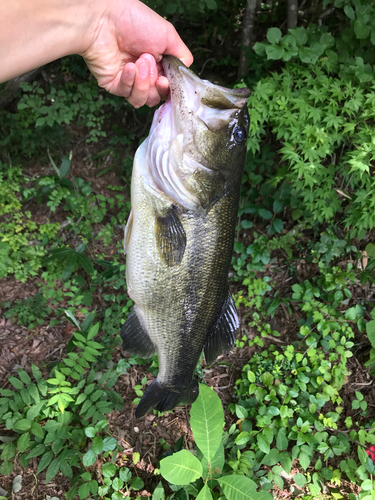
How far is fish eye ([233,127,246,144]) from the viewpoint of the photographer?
61.7 inches

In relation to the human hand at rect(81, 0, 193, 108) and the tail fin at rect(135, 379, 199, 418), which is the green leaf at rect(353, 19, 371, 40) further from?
the tail fin at rect(135, 379, 199, 418)

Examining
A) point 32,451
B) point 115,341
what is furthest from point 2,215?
Result: point 32,451

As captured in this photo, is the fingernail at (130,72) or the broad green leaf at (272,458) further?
the broad green leaf at (272,458)

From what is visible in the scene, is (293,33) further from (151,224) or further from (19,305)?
(19,305)

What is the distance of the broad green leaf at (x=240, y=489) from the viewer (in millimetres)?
2160

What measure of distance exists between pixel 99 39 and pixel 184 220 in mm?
1165

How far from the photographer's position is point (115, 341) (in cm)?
314

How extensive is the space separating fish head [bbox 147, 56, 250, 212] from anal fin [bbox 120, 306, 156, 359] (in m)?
0.79

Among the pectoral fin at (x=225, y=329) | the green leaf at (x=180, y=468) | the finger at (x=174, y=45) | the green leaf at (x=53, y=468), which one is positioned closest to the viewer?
the finger at (x=174, y=45)

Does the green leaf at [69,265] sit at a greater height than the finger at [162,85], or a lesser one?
lesser

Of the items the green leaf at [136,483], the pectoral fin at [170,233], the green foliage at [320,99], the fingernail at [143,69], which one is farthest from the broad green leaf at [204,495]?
the fingernail at [143,69]

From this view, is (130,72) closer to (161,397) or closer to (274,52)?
(274,52)

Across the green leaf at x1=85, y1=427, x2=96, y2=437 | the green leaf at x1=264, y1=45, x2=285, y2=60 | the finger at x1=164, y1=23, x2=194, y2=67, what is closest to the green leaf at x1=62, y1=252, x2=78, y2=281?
the green leaf at x1=85, y1=427, x2=96, y2=437

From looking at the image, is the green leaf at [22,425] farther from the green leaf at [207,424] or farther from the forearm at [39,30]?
the forearm at [39,30]
